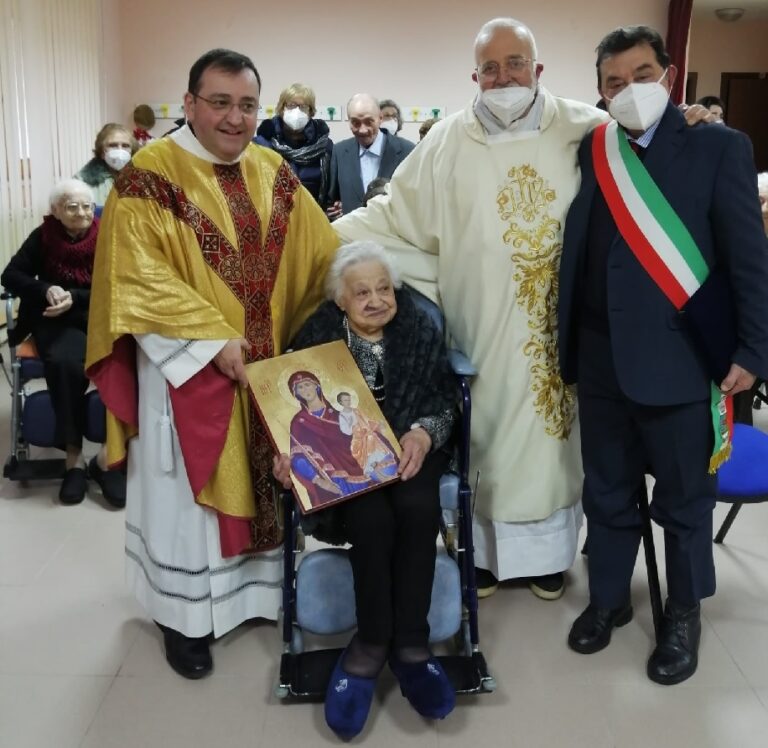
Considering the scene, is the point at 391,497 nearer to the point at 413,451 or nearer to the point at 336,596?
the point at 413,451

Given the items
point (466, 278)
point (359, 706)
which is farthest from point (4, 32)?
point (359, 706)

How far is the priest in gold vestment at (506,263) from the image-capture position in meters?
2.19

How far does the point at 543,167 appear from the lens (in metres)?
2.18

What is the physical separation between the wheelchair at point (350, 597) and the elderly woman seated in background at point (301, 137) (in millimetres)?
2658

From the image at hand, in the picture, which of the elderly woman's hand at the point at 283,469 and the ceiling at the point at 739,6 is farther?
the ceiling at the point at 739,6

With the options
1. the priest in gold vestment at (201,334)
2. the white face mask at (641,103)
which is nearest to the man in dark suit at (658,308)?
the white face mask at (641,103)

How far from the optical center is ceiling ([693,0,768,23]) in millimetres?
7586

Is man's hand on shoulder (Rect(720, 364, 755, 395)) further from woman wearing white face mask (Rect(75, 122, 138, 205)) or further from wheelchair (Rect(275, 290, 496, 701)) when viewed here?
woman wearing white face mask (Rect(75, 122, 138, 205))

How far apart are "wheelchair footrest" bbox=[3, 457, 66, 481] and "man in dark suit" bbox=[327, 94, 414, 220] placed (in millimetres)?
1959

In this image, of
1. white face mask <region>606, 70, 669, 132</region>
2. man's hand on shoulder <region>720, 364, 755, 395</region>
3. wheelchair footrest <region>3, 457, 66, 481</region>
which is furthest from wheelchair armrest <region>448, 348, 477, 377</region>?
wheelchair footrest <region>3, 457, 66, 481</region>

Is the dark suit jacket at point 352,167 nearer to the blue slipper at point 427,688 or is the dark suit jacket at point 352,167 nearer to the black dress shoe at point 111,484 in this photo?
the black dress shoe at point 111,484

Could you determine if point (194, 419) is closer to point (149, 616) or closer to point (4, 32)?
point (149, 616)

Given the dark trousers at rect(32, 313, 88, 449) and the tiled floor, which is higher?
the dark trousers at rect(32, 313, 88, 449)

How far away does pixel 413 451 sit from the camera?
200 centimetres
